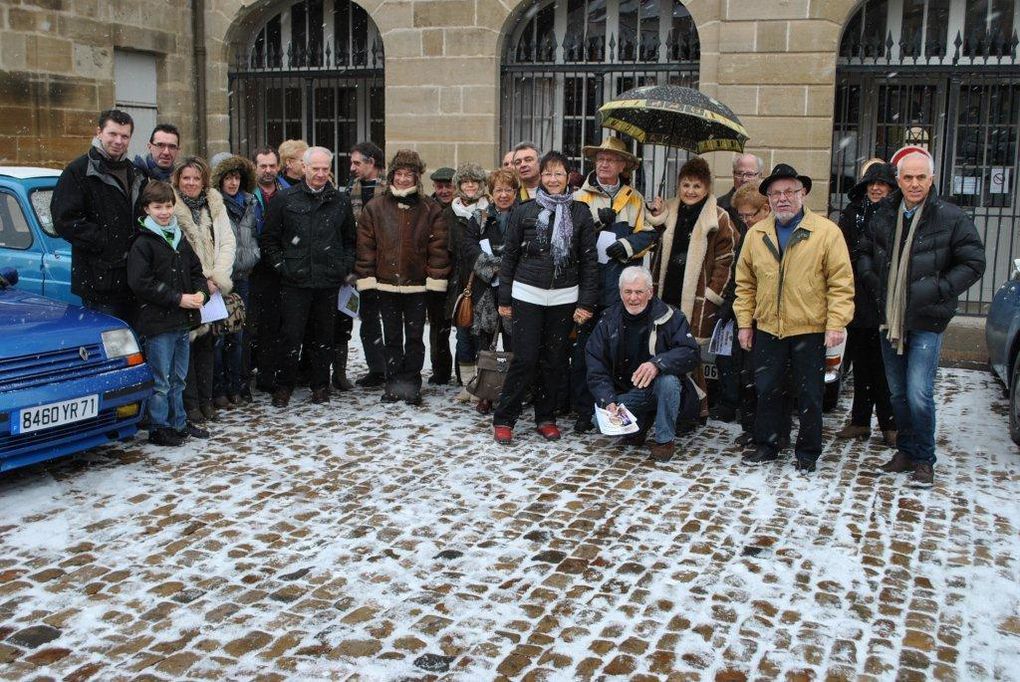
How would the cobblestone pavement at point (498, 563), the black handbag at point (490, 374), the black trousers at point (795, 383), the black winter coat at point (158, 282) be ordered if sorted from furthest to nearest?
the black handbag at point (490, 374) < the black winter coat at point (158, 282) < the black trousers at point (795, 383) < the cobblestone pavement at point (498, 563)

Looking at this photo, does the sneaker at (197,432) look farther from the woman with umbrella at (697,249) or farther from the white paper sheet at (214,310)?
the woman with umbrella at (697,249)

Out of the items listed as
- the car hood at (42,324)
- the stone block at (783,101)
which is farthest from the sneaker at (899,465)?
the stone block at (783,101)

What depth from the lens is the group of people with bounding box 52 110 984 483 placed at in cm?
626

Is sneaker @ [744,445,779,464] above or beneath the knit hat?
beneath

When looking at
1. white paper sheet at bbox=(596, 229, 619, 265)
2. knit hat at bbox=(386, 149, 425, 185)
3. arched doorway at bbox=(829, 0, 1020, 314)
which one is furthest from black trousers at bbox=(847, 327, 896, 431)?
arched doorway at bbox=(829, 0, 1020, 314)

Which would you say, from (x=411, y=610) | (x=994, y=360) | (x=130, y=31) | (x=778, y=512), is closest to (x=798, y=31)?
(x=994, y=360)

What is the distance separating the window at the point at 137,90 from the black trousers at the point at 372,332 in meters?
6.50

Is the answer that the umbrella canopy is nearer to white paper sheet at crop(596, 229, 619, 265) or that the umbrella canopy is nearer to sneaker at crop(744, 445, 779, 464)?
white paper sheet at crop(596, 229, 619, 265)

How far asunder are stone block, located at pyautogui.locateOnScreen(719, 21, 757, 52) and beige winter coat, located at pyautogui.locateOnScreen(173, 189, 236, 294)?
6662mm

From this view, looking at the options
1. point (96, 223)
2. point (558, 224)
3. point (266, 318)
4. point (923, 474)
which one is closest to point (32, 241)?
point (96, 223)

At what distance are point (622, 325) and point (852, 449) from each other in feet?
5.87

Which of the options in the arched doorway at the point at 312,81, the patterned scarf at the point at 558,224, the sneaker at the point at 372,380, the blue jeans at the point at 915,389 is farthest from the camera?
the arched doorway at the point at 312,81

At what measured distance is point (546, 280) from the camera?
22.6 ft

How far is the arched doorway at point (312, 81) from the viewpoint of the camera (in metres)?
13.8
